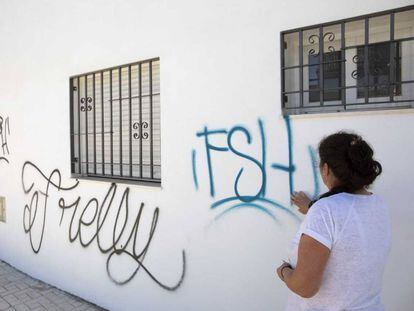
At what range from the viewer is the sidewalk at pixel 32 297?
4.34m

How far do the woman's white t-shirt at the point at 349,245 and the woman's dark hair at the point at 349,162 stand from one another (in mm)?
50

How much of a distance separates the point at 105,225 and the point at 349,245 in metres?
3.06

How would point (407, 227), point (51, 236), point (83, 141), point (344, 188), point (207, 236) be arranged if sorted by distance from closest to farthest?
point (344, 188), point (407, 227), point (207, 236), point (83, 141), point (51, 236)

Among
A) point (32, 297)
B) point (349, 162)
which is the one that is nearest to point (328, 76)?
point (349, 162)

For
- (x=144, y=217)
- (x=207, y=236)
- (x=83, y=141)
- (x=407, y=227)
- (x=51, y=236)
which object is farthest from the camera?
(x=51, y=236)

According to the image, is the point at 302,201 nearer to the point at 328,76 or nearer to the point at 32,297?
the point at 328,76

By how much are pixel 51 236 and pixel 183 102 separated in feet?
8.77

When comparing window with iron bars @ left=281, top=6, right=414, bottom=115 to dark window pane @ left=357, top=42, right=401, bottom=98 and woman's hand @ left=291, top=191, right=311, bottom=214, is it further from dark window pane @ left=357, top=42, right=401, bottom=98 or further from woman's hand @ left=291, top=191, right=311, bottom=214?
woman's hand @ left=291, top=191, right=311, bottom=214

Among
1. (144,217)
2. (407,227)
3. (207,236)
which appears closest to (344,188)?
(407,227)

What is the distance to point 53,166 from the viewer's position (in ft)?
15.9

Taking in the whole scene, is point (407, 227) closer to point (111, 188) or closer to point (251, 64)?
point (251, 64)

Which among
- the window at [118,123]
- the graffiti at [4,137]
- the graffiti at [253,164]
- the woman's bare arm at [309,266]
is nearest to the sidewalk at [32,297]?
the window at [118,123]

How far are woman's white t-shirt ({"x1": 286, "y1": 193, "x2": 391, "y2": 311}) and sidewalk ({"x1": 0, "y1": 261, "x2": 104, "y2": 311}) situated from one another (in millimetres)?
3265

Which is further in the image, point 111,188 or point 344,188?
point 111,188
